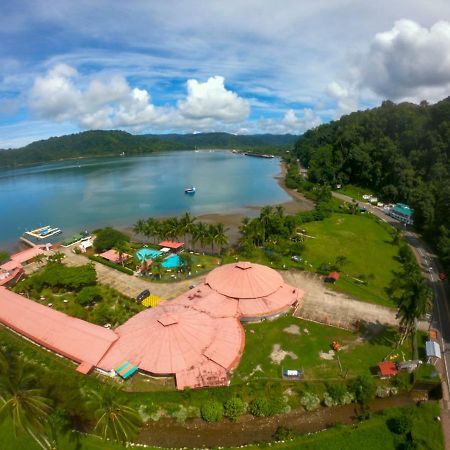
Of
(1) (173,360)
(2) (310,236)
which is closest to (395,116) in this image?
(2) (310,236)

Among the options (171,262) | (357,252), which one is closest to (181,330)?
(171,262)

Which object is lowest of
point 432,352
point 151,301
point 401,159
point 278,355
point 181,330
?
point 278,355

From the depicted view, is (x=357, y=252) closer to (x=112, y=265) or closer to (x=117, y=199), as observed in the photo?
(x=112, y=265)

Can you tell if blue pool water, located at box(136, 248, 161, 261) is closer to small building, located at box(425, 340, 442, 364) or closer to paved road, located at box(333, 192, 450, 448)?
small building, located at box(425, 340, 442, 364)

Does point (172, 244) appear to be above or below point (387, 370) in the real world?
above

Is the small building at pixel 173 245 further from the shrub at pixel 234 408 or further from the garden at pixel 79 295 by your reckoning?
the shrub at pixel 234 408

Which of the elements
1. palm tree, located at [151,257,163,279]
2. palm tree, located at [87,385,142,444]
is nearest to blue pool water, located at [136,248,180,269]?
palm tree, located at [151,257,163,279]
